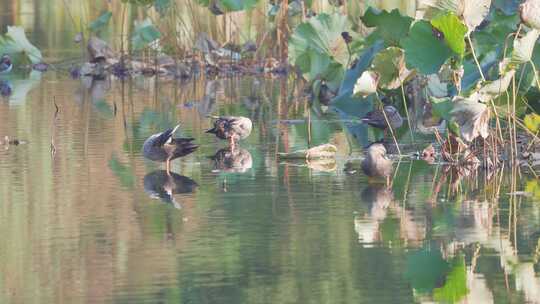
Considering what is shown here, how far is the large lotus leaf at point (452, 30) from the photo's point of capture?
318 inches

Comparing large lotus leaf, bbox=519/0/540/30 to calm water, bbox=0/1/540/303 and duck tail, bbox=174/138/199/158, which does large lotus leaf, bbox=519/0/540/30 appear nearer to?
calm water, bbox=0/1/540/303

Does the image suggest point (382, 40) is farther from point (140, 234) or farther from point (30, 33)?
point (30, 33)

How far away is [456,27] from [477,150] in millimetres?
937

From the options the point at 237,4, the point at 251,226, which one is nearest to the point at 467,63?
the point at 251,226

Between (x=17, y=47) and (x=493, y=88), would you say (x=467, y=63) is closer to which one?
(x=493, y=88)

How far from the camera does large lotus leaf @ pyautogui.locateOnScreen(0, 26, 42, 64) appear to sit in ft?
53.1

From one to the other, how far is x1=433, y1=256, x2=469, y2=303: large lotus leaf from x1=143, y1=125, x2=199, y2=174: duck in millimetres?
3315

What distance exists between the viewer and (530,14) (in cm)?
800

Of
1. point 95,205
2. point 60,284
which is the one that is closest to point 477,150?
point 95,205

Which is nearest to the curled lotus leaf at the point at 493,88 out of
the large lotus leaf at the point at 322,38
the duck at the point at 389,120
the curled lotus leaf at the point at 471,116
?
the curled lotus leaf at the point at 471,116

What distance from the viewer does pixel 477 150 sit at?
8.76 m

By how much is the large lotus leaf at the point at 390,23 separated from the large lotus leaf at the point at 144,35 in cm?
656

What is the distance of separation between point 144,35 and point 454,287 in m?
11.4

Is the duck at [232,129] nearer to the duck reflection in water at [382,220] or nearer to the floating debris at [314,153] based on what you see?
the floating debris at [314,153]
